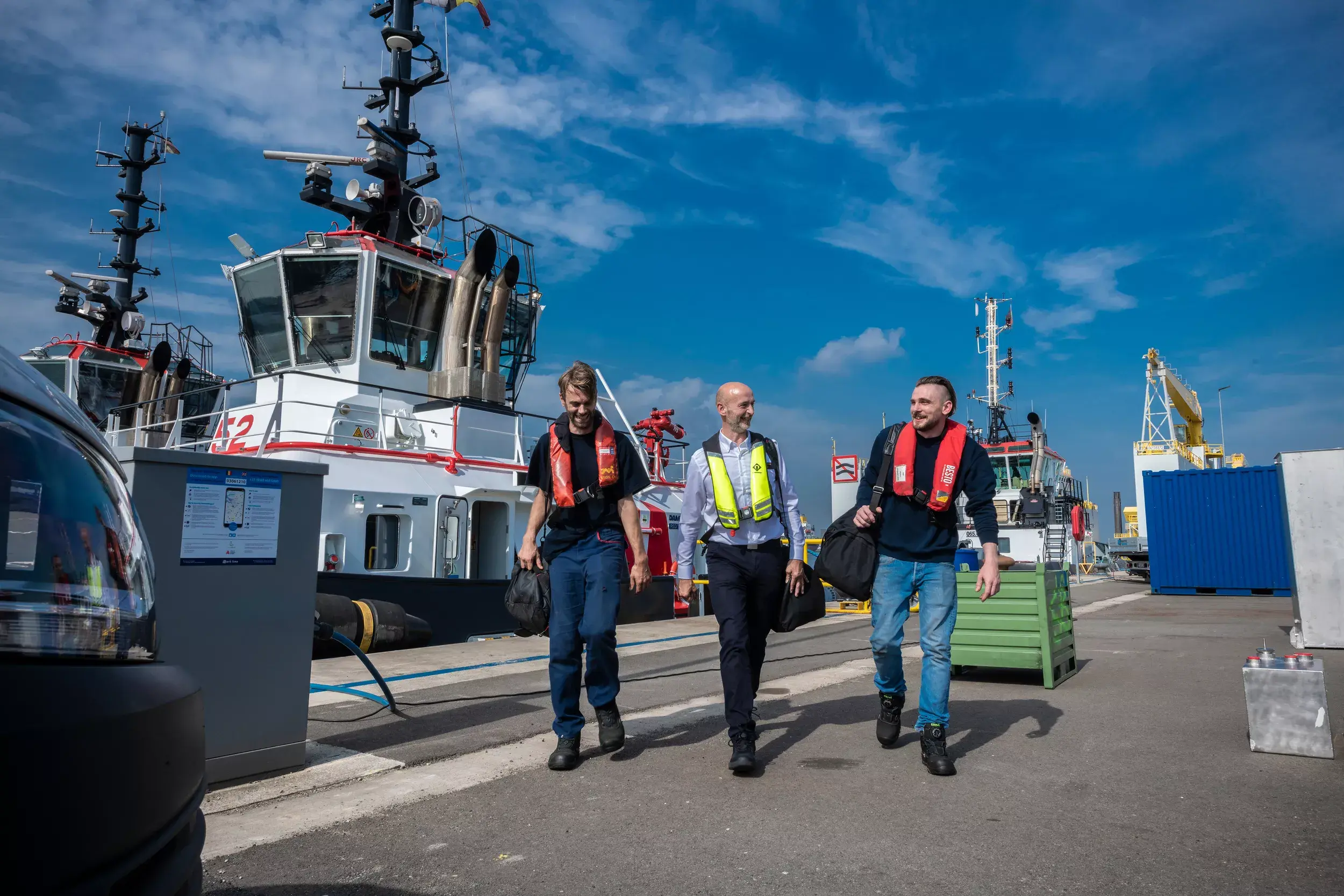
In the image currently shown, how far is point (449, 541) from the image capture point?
1044cm

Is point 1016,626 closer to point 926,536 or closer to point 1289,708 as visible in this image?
point 1289,708

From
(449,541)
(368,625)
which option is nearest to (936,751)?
(368,625)

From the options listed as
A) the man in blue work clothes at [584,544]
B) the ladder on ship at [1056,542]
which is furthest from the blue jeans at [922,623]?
the ladder on ship at [1056,542]

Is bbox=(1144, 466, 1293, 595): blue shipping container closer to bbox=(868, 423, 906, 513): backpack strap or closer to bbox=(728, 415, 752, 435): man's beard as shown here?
bbox=(868, 423, 906, 513): backpack strap

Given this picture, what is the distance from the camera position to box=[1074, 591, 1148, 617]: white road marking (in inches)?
597

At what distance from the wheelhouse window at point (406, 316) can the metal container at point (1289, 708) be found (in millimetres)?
10809

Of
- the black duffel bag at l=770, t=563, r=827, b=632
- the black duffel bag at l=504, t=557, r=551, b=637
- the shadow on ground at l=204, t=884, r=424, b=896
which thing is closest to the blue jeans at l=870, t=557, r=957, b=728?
the black duffel bag at l=770, t=563, r=827, b=632

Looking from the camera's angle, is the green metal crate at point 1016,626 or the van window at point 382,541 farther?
the van window at point 382,541

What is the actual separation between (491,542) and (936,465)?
8.18 m

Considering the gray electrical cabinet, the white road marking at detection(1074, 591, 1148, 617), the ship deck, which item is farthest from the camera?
the white road marking at detection(1074, 591, 1148, 617)

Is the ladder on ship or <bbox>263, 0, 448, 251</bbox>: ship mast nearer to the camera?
<bbox>263, 0, 448, 251</bbox>: ship mast

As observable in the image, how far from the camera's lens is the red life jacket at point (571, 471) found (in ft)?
14.3

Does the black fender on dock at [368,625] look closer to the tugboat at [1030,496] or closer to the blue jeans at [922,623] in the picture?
the blue jeans at [922,623]

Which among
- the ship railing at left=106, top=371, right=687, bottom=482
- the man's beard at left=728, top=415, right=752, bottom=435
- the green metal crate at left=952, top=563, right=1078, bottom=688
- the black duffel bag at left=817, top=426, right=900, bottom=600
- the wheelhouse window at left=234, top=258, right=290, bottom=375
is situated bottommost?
the green metal crate at left=952, top=563, right=1078, bottom=688
